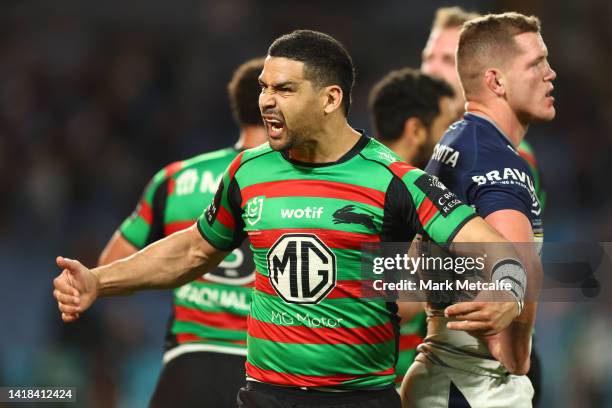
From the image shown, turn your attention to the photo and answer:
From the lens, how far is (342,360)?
4117mm

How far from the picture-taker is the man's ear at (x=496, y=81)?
4644mm

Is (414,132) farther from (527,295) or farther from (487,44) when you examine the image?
(527,295)

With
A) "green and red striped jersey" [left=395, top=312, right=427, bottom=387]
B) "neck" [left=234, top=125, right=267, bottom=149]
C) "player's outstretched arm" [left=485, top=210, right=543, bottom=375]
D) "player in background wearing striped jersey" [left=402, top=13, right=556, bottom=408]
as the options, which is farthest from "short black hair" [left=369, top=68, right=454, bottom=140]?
"player's outstretched arm" [left=485, top=210, right=543, bottom=375]

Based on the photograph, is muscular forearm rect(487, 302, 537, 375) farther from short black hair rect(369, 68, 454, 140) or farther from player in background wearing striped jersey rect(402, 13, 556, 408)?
short black hair rect(369, 68, 454, 140)

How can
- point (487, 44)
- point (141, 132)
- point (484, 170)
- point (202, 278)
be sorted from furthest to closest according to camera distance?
point (141, 132) < point (202, 278) < point (487, 44) < point (484, 170)

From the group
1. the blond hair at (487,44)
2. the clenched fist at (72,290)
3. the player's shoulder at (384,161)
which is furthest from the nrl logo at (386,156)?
the clenched fist at (72,290)

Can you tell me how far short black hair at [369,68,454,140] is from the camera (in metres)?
6.06

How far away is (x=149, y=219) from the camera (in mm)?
6176

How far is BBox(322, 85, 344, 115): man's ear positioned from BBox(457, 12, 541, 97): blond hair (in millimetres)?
759

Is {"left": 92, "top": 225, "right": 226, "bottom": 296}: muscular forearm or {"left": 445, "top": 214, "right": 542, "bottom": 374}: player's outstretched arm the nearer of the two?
{"left": 445, "top": 214, "right": 542, "bottom": 374}: player's outstretched arm

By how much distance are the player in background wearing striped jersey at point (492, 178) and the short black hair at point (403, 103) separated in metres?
1.22

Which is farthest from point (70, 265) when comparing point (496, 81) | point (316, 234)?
point (496, 81)

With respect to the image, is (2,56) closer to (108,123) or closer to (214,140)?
(108,123)

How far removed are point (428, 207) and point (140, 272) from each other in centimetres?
124
